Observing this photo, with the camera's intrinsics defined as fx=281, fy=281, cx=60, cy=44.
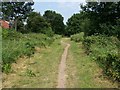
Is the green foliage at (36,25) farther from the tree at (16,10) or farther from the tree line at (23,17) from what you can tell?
the tree at (16,10)

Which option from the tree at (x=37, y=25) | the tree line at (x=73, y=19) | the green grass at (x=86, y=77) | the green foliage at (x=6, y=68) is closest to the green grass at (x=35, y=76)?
the green foliage at (x=6, y=68)

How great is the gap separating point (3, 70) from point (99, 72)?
3814 millimetres

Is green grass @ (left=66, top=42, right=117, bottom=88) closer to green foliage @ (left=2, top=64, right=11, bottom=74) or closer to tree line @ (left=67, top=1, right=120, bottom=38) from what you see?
green foliage @ (left=2, top=64, right=11, bottom=74)

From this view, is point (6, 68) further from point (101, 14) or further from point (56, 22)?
point (56, 22)

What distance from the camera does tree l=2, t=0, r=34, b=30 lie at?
49.1 m

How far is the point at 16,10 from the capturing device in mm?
50562

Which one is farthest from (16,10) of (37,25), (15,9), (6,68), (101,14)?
(6,68)

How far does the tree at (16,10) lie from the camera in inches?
1934

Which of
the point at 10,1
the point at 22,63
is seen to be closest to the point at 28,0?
the point at 10,1

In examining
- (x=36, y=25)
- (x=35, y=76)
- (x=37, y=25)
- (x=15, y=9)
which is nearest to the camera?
(x=35, y=76)

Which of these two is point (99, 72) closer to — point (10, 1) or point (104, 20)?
point (104, 20)

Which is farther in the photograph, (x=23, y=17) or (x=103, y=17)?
(x=23, y=17)

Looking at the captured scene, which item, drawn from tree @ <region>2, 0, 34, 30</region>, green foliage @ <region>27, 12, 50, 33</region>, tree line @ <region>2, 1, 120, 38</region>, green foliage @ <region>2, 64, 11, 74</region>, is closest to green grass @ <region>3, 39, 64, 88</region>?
green foliage @ <region>2, 64, 11, 74</region>

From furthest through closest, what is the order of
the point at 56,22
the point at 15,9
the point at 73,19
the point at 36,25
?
the point at 56,22
the point at 73,19
the point at 15,9
the point at 36,25
